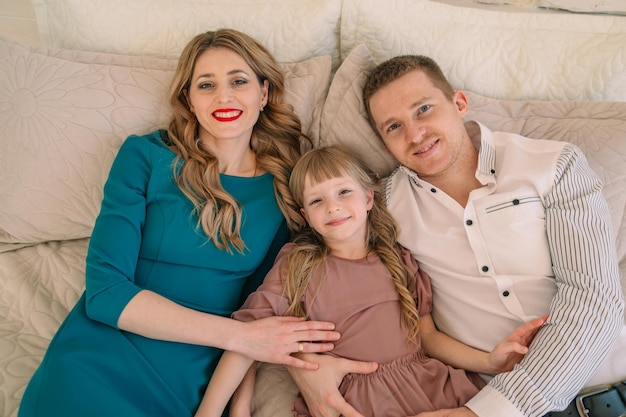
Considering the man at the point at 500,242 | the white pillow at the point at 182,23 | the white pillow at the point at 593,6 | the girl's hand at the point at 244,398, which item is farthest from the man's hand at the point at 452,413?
the white pillow at the point at 593,6

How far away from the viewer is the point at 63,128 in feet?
5.04

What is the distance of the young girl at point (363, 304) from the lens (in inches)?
46.9

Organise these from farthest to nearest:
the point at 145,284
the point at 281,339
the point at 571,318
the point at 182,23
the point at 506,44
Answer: the point at 182,23 → the point at 506,44 → the point at 145,284 → the point at 281,339 → the point at 571,318

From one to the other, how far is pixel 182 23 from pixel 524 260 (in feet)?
4.65

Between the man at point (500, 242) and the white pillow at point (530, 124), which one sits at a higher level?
the white pillow at point (530, 124)

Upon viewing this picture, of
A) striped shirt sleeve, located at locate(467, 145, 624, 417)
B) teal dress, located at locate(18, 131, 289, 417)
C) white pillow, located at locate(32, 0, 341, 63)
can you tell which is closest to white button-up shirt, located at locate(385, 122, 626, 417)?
striped shirt sleeve, located at locate(467, 145, 624, 417)

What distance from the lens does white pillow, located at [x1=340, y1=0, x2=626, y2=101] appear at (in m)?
1.56

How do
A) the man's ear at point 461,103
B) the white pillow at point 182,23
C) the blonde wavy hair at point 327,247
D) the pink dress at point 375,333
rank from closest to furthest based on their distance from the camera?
the pink dress at point 375,333, the blonde wavy hair at point 327,247, the man's ear at point 461,103, the white pillow at point 182,23

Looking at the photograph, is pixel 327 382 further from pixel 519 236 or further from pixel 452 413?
pixel 519 236

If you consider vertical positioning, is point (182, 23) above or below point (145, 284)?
above

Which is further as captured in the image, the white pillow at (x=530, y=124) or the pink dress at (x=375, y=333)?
the white pillow at (x=530, y=124)

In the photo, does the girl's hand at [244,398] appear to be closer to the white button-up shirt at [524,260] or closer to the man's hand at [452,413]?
the man's hand at [452,413]

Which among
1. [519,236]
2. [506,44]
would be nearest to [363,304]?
[519,236]

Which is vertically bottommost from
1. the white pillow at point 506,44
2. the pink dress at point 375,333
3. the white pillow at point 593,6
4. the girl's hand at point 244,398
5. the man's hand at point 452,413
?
the girl's hand at point 244,398
